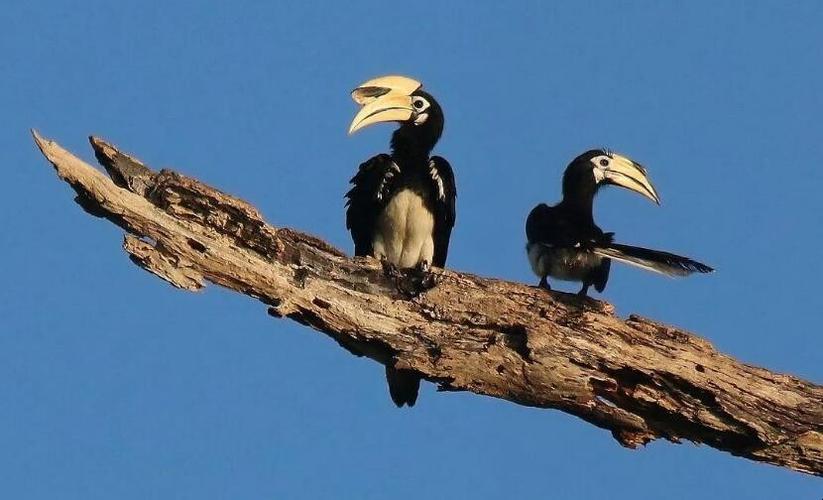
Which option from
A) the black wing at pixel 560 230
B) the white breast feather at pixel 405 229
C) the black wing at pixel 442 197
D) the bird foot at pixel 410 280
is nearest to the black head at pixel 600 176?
the black wing at pixel 560 230

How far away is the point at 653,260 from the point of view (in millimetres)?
7680

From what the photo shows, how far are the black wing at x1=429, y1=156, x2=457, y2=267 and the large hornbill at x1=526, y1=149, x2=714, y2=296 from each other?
2.51 ft

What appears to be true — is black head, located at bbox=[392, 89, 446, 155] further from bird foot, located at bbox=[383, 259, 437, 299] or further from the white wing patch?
bird foot, located at bbox=[383, 259, 437, 299]

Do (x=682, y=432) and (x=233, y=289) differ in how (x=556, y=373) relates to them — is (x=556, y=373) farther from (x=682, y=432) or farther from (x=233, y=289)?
(x=233, y=289)

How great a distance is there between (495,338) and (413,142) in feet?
8.58

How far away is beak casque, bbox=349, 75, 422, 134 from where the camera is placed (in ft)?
31.6

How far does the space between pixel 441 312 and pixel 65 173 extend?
2.41 metres

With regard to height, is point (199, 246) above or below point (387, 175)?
below

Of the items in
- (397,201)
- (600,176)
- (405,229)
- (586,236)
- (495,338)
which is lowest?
(495,338)

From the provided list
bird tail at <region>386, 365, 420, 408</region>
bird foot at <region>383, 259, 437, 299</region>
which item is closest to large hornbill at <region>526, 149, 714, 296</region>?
bird foot at <region>383, 259, 437, 299</region>

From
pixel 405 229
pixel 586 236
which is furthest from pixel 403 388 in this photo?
pixel 586 236

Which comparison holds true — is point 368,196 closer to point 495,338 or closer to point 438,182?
point 438,182

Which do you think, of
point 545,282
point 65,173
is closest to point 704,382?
point 545,282

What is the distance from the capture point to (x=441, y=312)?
311 inches
